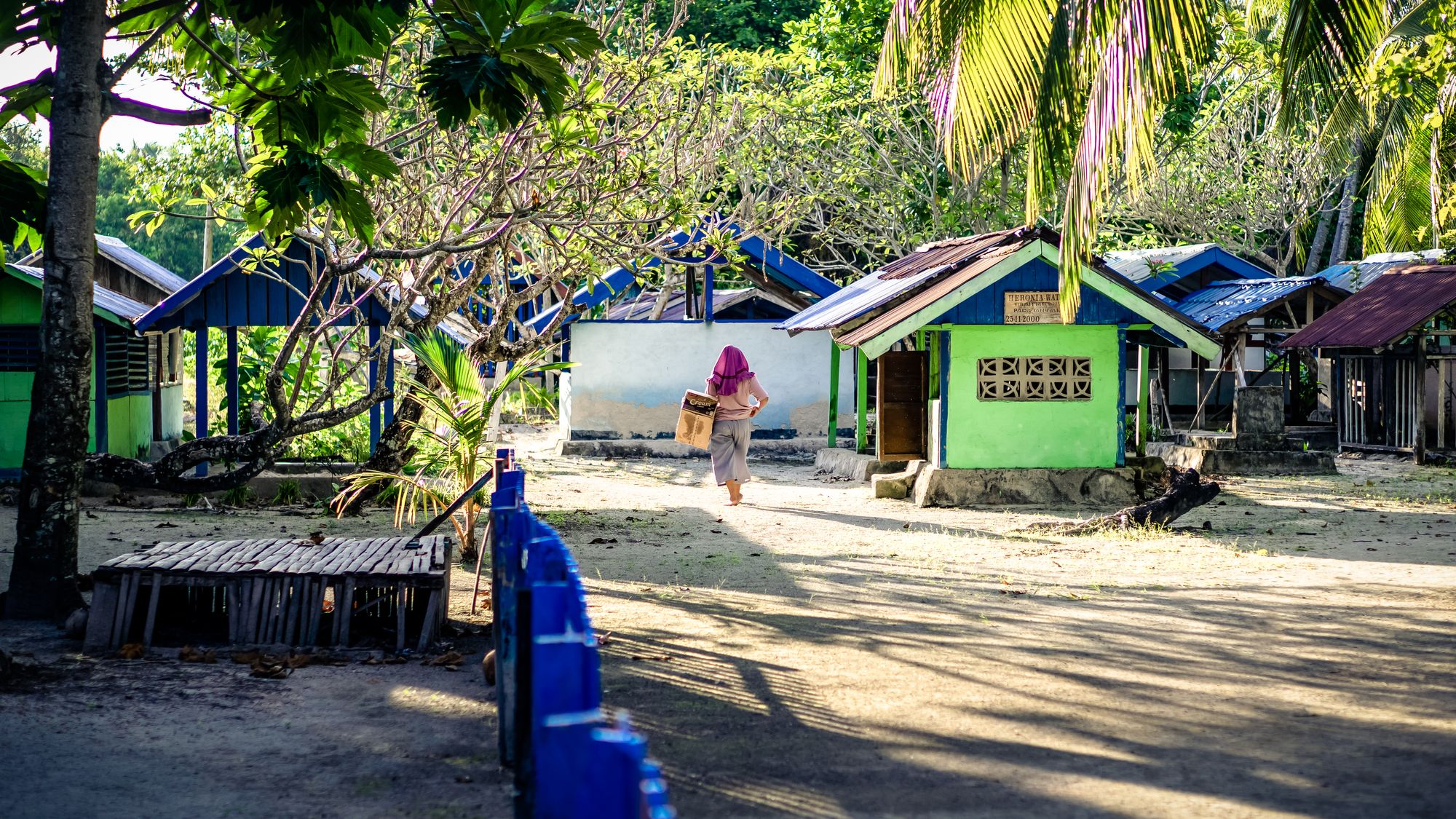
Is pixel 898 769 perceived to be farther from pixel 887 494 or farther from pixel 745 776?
pixel 887 494

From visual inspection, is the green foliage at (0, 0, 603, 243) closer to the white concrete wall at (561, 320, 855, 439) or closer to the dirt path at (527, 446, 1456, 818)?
the dirt path at (527, 446, 1456, 818)

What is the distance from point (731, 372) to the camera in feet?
47.5


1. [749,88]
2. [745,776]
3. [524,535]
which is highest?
[749,88]

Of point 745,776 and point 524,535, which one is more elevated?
point 524,535

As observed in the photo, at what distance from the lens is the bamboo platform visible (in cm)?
694

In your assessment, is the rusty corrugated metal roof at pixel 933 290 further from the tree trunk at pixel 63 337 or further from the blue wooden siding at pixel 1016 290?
the tree trunk at pixel 63 337

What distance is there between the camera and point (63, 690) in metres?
6.07

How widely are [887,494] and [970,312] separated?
100 inches

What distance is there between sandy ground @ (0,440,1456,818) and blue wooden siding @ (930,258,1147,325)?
4232 mm

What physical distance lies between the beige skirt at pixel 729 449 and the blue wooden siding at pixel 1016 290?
8.59 ft

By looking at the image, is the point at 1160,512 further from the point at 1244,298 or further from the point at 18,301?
the point at 18,301

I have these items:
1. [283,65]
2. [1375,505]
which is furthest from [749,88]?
[283,65]

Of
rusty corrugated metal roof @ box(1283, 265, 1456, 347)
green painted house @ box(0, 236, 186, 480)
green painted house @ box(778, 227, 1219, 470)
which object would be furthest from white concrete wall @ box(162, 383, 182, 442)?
rusty corrugated metal roof @ box(1283, 265, 1456, 347)

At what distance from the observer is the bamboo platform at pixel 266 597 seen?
694 cm
